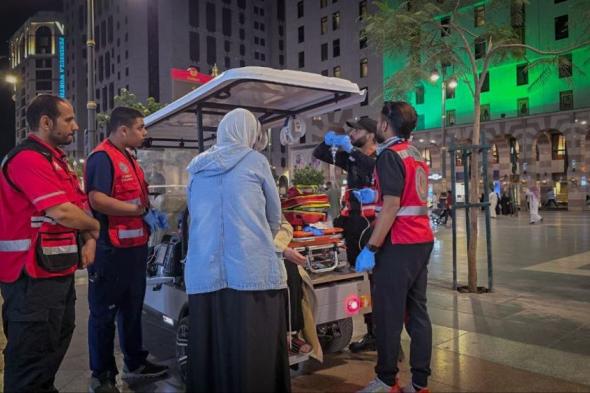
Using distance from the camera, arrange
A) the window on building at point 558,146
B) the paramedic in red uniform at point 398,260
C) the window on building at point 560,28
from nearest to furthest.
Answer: the paramedic in red uniform at point 398,260
the window on building at point 560,28
the window on building at point 558,146

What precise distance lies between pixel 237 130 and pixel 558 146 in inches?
1824

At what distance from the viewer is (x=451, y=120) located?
4603cm

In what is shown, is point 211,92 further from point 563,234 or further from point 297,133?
point 563,234

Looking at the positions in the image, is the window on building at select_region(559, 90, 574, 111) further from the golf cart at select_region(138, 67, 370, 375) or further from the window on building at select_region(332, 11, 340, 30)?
the golf cart at select_region(138, 67, 370, 375)

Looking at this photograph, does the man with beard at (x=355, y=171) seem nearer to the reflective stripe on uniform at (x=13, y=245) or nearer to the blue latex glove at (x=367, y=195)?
the blue latex glove at (x=367, y=195)

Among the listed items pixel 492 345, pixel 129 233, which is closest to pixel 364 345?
pixel 492 345

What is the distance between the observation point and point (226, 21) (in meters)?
77.8

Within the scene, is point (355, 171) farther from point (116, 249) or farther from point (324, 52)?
point (324, 52)

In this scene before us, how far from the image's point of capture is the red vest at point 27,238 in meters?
3.05

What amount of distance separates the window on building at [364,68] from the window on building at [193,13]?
32979 mm

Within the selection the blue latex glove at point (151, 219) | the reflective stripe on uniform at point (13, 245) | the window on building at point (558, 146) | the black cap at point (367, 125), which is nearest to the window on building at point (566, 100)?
the window on building at point (558, 146)

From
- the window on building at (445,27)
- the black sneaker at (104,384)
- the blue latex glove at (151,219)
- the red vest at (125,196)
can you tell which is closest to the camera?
the black sneaker at (104,384)

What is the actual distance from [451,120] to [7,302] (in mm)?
46641

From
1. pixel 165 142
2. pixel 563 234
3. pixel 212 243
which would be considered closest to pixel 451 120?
pixel 563 234
